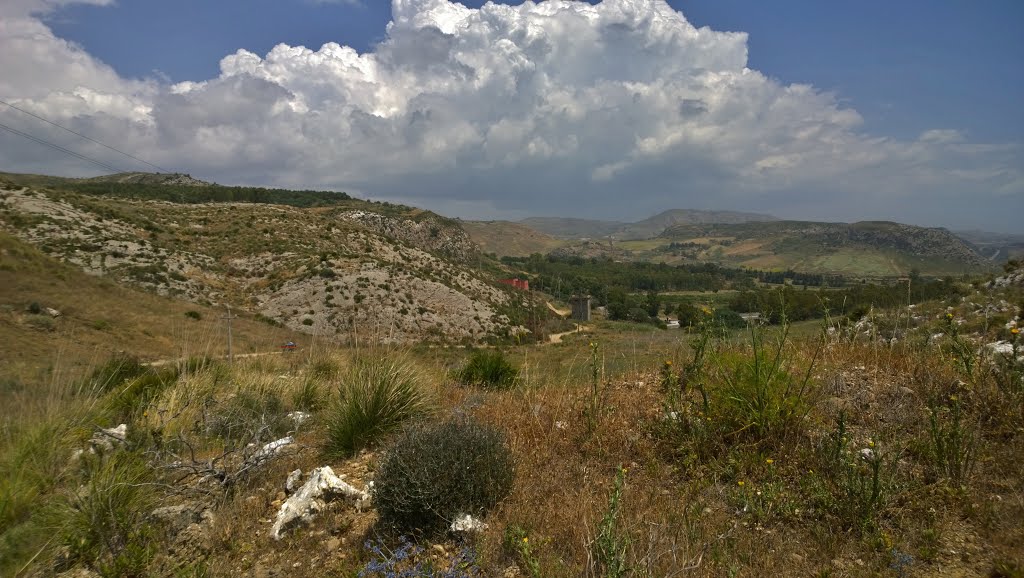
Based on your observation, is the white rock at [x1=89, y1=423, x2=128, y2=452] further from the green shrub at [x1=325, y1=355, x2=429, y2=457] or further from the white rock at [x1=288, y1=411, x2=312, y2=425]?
the green shrub at [x1=325, y1=355, x2=429, y2=457]

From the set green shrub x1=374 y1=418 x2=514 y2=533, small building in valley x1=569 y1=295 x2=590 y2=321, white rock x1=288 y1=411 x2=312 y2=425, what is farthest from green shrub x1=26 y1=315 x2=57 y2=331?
small building in valley x1=569 y1=295 x2=590 y2=321

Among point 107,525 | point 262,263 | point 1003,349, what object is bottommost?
point 262,263

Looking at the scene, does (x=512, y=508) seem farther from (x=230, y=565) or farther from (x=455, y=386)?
(x=455, y=386)

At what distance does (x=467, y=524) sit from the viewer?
3492 mm

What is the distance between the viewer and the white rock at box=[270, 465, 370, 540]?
3.82 metres

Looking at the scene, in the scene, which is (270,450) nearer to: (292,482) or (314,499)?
(292,482)

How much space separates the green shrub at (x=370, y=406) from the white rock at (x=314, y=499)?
1.01 metres

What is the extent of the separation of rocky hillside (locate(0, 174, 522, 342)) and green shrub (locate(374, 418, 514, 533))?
24822 millimetres

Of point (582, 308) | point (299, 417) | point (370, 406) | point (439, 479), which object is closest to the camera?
point (439, 479)

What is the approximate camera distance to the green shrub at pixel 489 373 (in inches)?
316

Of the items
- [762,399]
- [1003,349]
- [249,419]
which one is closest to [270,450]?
[249,419]

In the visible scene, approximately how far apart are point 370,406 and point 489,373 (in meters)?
3.11

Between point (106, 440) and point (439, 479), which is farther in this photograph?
point (106, 440)

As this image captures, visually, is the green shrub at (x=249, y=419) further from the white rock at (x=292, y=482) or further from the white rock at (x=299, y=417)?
the white rock at (x=292, y=482)
